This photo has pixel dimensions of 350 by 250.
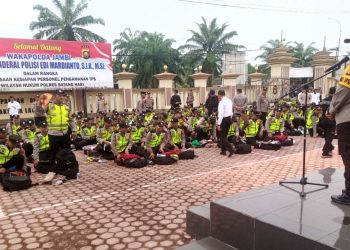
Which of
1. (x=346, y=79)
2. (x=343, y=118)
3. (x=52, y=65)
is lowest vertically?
(x=343, y=118)

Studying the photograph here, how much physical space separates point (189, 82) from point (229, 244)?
28.4 m

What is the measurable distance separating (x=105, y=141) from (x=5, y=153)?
2550mm

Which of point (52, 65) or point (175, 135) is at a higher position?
point (52, 65)

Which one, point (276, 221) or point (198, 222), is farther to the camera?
point (198, 222)

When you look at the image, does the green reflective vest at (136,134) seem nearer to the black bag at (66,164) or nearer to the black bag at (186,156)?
the black bag at (186,156)

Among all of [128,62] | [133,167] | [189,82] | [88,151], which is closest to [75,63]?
[88,151]

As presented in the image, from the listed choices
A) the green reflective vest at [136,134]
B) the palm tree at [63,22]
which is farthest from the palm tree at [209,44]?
the green reflective vest at [136,134]

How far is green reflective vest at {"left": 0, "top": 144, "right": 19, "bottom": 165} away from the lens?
229 inches

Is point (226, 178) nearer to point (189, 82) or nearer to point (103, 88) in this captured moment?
point (103, 88)

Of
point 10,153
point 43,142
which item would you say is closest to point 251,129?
point 43,142

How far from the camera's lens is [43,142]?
668 centimetres

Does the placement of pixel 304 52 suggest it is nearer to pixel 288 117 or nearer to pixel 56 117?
pixel 288 117

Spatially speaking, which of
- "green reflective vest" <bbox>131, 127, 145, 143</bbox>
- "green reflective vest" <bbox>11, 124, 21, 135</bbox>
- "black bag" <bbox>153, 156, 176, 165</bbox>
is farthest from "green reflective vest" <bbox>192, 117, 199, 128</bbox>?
"green reflective vest" <bbox>11, 124, 21, 135</bbox>

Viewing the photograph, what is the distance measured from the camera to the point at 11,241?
363cm
